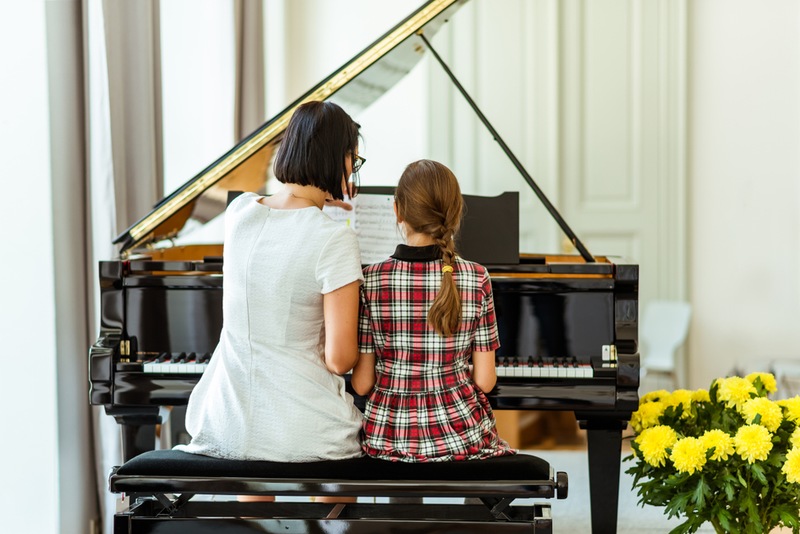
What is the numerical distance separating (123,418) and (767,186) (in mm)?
3627

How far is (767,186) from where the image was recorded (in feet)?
15.4

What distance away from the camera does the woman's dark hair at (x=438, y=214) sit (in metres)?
2.03

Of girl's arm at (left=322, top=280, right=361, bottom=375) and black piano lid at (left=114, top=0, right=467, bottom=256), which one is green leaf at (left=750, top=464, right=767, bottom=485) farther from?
black piano lid at (left=114, top=0, right=467, bottom=256)

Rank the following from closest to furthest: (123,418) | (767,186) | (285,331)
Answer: (285,331), (123,418), (767,186)

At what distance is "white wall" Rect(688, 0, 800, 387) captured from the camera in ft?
15.3

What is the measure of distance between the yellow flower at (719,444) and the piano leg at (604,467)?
1.50 ft

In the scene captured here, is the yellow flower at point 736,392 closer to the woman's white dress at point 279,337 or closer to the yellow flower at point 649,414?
the yellow flower at point 649,414

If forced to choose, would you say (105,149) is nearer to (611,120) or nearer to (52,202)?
(52,202)

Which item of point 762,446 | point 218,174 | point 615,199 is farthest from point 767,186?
point 218,174

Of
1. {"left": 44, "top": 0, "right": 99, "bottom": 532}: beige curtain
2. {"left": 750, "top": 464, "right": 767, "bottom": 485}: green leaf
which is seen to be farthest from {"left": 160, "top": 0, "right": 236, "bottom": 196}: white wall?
{"left": 750, "top": 464, "right": 767, "bottom": 485}: green leaf

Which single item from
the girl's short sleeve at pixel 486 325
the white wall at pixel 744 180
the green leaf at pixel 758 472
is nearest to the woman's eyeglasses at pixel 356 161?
the girl's short sleeve at pixel 486 325

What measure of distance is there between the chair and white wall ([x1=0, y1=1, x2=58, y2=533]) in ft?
10.3

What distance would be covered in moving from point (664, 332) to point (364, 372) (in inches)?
118

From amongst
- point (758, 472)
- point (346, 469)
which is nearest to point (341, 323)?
point (346, 469)
